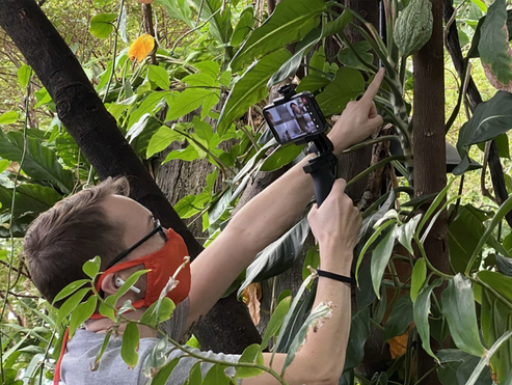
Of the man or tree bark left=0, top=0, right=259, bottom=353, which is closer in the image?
the man

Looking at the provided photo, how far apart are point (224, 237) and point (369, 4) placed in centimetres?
53

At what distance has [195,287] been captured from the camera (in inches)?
52.7

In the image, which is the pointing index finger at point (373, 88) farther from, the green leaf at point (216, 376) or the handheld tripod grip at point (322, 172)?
the green leaf at point (216, 376)

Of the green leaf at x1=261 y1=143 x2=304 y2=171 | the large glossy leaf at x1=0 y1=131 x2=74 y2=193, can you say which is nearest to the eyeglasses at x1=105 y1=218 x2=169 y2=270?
the green leaf at x1=261 y1=143 x2=304 y2=171

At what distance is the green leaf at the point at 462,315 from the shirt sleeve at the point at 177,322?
577 millimetres

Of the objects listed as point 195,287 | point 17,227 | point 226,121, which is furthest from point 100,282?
point 17,227

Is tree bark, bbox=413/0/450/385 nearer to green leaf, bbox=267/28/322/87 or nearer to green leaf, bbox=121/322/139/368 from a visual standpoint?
green leaf, bbox=267/28/322/87

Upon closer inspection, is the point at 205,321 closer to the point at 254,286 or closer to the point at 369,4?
the point at 254,286

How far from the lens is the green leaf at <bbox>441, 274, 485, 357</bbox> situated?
0.79 meters

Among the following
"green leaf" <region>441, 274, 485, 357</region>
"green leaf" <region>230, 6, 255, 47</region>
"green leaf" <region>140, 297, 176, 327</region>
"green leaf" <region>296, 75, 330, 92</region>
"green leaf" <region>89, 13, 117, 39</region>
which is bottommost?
"green leaf" <region>441, 274, 485, 357</region>

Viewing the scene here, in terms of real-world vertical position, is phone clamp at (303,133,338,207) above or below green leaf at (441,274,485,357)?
above

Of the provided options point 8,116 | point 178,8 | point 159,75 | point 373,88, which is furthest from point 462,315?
point 178,8

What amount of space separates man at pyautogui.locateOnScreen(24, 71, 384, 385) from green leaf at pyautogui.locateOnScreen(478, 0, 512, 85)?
19 centimetres

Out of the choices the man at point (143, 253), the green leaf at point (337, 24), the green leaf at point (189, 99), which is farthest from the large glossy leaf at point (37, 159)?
the green leaf at point (337, 24)
